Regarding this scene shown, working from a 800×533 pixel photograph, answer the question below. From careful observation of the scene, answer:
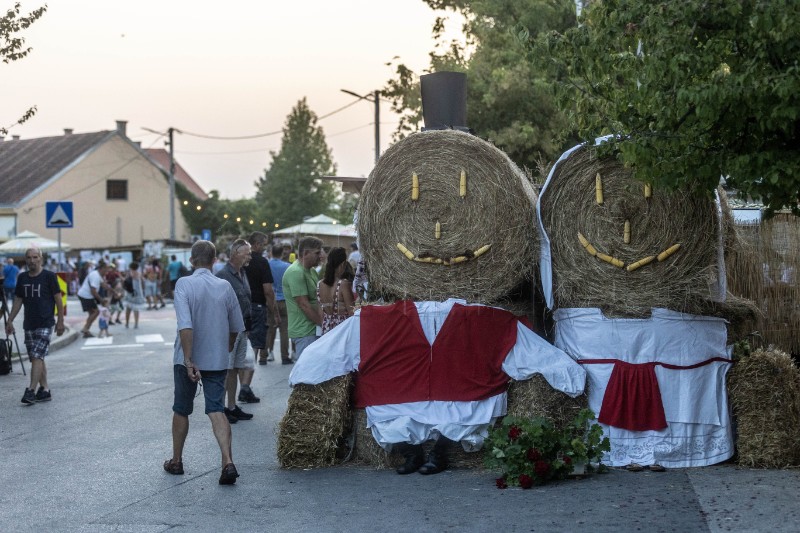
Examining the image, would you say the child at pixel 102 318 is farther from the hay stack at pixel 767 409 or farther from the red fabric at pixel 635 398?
the hay stack at pixel 767 409

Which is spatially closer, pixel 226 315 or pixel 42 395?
pixel 226 315

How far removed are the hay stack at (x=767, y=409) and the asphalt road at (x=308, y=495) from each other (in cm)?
17

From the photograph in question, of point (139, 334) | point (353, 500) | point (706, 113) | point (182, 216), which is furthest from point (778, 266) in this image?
point (182, 216)

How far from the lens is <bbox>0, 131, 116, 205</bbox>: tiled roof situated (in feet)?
174

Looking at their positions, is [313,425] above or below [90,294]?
below

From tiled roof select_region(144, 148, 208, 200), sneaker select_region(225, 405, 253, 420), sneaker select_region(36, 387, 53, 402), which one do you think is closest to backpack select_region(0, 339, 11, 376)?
sneaker select_region(36, 387, 53, 402)

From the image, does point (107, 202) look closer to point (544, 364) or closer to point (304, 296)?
point (304, 296)

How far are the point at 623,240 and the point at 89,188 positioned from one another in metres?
50.6

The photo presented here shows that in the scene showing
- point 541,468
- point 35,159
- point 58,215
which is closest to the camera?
point 541,468

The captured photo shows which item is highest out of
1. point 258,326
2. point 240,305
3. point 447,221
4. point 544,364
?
point 447,221

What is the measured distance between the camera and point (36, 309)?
41.4ft

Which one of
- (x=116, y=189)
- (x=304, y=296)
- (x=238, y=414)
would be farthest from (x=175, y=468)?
(x=116, y=189)

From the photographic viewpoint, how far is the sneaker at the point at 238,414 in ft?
36.0

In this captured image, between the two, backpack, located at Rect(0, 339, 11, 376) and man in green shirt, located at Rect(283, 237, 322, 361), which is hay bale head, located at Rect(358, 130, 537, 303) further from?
backpack, located at Rect(0, 339, 11, 376)
